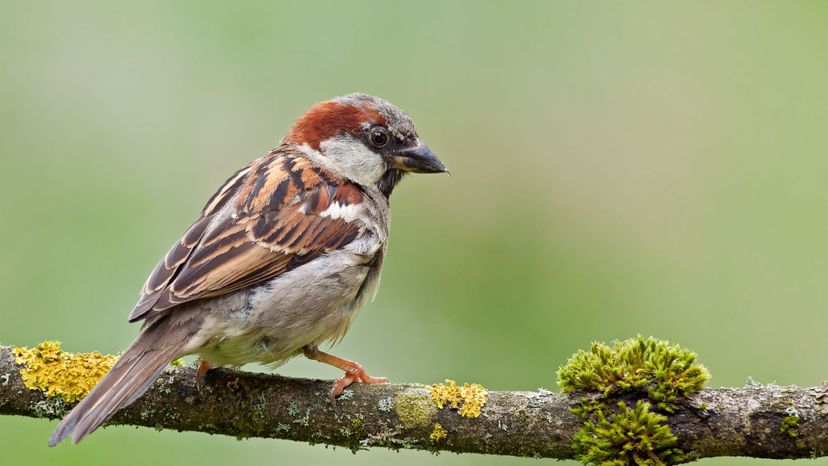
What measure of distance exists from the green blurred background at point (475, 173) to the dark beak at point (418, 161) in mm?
252

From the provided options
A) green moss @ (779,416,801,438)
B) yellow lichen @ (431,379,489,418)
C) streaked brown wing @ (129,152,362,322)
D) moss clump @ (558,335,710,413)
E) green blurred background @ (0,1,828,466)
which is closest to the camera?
green moss @ (779,416,801,438)

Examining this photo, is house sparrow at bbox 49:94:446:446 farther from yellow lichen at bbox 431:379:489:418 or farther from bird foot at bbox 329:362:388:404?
yellow lichen at bbox 431:379:489:418

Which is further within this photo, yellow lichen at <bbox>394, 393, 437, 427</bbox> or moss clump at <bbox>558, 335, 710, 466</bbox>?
yellow lichen at <bbox>394, 393, 437, 427</bbox>

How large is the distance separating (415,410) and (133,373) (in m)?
0.83

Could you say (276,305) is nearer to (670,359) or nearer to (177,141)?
(177,141)

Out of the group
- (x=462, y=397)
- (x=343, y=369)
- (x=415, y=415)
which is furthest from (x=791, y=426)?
(x=343, y=369)

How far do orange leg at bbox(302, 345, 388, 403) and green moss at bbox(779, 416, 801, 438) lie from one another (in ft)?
4.20

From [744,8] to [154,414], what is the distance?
10.7 feet

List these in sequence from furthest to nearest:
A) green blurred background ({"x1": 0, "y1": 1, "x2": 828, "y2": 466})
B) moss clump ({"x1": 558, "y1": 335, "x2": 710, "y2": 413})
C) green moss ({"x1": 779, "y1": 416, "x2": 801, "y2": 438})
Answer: green blurred background ({"x1": 0, "y1": 1, "x2": 828, "y2": 466})
moss clump ({"x1": 558, "y1": 335, "x2": 710, "y2": 413})
green moss ({"x1": 779, "y1": 416, "x2": 801, "y2": 438})

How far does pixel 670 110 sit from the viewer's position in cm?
493

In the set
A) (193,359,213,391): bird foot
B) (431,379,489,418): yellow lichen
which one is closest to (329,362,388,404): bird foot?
(431,379,489,418): yellow lichen

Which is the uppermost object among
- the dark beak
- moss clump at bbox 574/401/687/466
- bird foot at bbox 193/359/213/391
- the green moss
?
the dark beak

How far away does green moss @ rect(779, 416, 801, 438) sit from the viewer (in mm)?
2807

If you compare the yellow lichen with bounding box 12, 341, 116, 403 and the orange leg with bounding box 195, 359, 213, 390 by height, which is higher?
the orange leg with bounding box 195, 359, 213, 390
